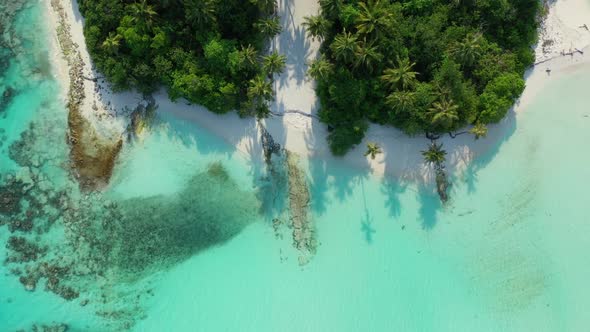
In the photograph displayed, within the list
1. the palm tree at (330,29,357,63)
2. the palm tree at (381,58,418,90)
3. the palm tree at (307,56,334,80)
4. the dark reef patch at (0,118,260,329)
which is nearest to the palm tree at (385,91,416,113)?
the palm tree at (381,58,418,90)

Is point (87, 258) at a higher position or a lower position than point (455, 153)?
lower

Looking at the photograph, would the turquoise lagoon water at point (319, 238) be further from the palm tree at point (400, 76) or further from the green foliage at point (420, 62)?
the palm tree at point (400, 76)

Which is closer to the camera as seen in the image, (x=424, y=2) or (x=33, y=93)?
(x=424, y=2)

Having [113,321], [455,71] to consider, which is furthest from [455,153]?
[113,321]

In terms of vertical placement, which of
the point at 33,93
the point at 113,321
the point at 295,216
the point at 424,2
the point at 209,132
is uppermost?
the point at 424,2

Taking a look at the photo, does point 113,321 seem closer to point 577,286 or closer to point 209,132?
point 209,132

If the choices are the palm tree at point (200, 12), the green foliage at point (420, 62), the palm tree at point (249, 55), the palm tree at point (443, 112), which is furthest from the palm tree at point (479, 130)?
the palm tree at point (200, 12)

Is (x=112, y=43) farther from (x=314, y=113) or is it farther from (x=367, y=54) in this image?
(x=367, y=54)
